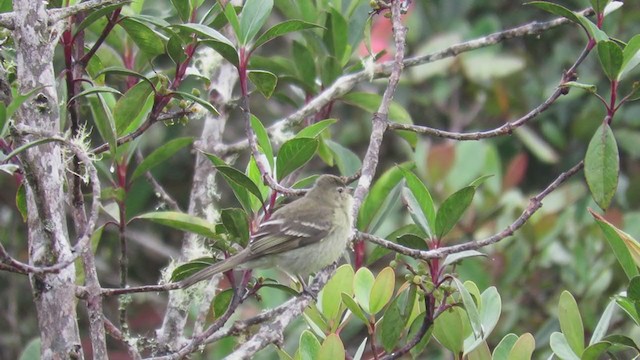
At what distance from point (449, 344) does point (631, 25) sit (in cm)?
551

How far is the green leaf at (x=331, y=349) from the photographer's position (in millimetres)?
3016

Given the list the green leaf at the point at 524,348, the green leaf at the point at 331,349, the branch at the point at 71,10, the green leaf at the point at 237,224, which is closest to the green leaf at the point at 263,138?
the green leaf at the point at 237,224

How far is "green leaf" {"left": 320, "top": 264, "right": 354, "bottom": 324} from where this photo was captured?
11.2 feet

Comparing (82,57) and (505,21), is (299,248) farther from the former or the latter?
(505,21)

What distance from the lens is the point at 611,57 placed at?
11.2ft

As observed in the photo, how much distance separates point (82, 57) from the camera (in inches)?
128

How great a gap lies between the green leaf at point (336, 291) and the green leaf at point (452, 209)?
1.22 feet

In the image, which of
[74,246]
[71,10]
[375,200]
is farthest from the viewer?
[375,200]

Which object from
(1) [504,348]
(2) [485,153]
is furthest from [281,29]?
(2) [485,153]

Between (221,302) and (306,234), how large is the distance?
128 cm

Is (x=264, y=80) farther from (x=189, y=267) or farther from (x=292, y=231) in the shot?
(x=292, y=231)

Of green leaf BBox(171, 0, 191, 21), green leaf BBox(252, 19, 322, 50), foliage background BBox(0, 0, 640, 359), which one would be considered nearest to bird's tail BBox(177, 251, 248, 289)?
green leaf BBox(252, 19, 322, 50)

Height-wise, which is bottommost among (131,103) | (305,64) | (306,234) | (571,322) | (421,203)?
(306,234)

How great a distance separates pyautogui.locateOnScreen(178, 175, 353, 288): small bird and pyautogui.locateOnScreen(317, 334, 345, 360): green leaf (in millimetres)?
754
